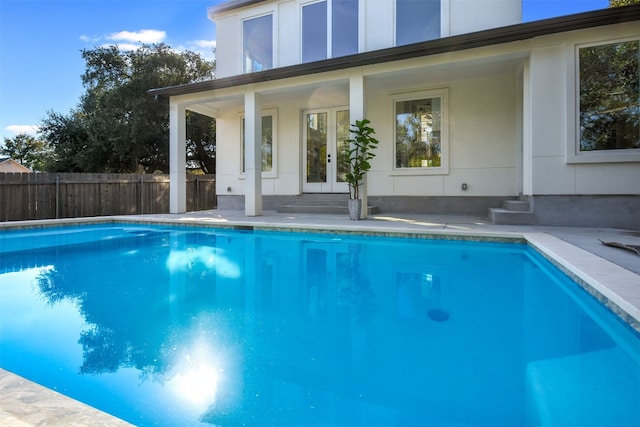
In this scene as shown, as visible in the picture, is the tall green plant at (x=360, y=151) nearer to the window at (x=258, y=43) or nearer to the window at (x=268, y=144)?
the window at (x=268, y=144)

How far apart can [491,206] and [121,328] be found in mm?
7922

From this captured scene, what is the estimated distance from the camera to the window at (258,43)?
10766 mm

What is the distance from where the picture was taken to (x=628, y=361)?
1.96m

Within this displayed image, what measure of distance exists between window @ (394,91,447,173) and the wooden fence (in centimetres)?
774

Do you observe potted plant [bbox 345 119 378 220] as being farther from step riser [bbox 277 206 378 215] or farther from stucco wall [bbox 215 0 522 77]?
stucco wall [bbox 215 0 522 77]

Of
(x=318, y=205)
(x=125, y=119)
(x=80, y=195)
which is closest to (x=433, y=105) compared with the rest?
(x=318, y=205)

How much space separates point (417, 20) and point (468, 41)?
10.0 ft

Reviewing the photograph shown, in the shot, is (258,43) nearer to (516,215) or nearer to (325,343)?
(516,215)

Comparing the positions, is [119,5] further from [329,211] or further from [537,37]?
[537,37]

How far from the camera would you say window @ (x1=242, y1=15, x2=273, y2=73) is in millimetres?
10766

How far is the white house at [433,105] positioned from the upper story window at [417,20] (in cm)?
3

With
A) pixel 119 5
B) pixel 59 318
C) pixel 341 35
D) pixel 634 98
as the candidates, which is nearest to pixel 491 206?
pixel 634 98

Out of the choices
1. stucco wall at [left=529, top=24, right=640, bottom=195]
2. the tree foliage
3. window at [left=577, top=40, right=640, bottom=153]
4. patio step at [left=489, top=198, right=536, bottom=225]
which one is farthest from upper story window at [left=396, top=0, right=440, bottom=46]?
the tree foliage

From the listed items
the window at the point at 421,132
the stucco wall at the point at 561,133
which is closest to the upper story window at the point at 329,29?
the window at the point at 421,132
